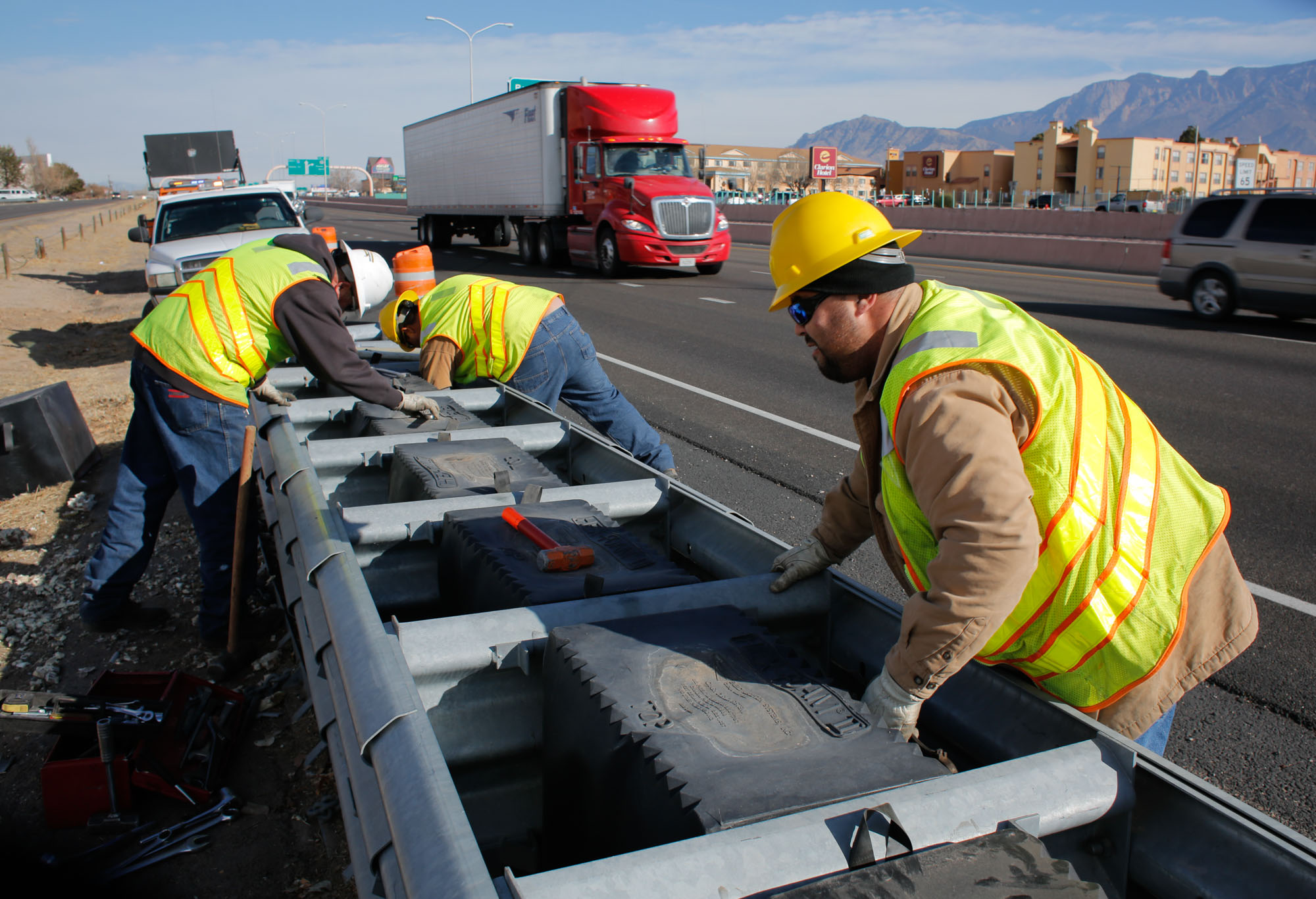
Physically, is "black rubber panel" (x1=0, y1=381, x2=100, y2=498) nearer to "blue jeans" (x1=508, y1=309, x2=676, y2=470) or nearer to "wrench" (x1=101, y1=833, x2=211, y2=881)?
"blue jeans" (x1=508, y1=309, x2=676, y2=470)

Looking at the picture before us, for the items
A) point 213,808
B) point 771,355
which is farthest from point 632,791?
point 771,355

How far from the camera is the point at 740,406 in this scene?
852 centimetres

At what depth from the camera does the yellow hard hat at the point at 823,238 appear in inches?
77.4

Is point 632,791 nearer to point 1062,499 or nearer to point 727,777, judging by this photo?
point 727,777

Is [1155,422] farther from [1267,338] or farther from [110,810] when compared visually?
[110,810]

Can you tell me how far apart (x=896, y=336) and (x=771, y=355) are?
9.19m

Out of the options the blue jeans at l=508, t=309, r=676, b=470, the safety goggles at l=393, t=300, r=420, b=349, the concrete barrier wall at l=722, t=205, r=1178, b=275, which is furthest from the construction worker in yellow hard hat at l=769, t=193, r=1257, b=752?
the concrete barrier wall at l=722, t=205, r=1178, b=275

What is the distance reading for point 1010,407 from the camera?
1760 millimetres

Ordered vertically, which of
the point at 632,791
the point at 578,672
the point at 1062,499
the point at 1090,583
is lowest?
the point at 632,791

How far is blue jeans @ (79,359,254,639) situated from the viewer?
434 cm

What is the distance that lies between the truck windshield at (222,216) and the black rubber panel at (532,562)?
38.7 ft

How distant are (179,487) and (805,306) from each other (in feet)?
12.0

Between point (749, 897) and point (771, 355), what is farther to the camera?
point (771, 355)

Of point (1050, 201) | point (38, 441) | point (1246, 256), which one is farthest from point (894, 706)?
point (1050, 201)
